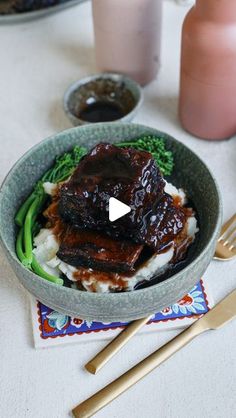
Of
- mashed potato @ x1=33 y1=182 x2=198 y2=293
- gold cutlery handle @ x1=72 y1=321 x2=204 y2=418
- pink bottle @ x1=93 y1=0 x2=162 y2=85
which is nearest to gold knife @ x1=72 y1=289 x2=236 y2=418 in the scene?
gold cutlery handle @ x1=72 y1=321 x2=204 y2=418

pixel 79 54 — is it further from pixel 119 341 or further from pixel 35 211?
pixel 119 341

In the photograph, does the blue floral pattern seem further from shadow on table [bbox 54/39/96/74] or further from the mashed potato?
shadow on table [bbox 54/39/96/74]

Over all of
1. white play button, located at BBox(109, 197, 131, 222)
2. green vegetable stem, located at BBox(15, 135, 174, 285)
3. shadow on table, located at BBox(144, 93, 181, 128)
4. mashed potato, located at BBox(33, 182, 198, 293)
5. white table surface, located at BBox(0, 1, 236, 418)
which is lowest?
white table surface, located at BBox(0, 1, 236, 418)

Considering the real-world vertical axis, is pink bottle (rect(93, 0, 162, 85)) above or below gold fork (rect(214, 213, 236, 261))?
above

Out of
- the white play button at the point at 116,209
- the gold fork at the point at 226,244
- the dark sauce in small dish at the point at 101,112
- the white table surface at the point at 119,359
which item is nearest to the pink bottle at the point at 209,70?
the white table surface at the point at 119,359

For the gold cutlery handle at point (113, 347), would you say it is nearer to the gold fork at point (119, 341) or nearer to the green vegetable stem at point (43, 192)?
the gold fork at point (119, 341)

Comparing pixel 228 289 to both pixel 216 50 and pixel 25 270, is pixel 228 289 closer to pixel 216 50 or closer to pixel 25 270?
pixel 25 270
